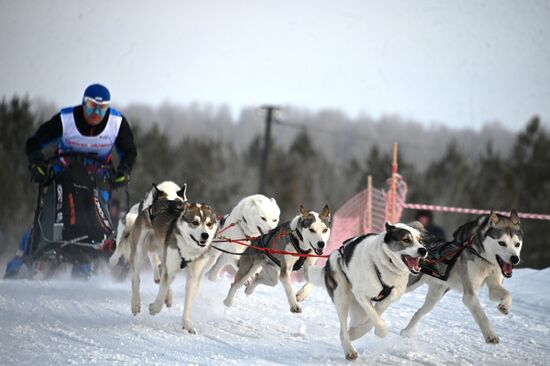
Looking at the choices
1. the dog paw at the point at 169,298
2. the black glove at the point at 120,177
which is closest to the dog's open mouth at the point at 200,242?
the dog paw at the point at 169,298

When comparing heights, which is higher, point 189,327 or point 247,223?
point 247,223

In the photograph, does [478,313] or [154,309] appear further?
[154,309]

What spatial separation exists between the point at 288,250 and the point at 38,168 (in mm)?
2724

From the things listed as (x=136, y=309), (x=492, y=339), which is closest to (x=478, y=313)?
(x=492, y=339)

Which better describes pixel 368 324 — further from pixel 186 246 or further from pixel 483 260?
pixel 186 246

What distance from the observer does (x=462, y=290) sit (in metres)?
6.21

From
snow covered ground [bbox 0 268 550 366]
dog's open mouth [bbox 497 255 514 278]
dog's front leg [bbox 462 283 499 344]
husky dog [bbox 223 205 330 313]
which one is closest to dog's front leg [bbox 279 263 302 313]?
husky dog [bbox 223 205 330 313]

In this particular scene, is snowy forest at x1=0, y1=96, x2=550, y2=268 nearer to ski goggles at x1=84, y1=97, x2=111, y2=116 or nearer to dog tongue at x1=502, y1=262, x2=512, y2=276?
ski goggles at x1=84, y1=97, x2=111, y2=116

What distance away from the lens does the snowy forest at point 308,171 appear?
1293 inches

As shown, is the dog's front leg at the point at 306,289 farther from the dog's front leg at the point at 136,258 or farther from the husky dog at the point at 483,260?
the dog's front leg at the point at 136,258

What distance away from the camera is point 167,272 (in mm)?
6566

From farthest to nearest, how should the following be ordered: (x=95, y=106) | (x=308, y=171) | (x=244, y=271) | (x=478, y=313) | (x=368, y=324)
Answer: (x=308, y=171), (x=95, y=106), (x=244, y=271), (x=478, y=313), (x=368, y=324)

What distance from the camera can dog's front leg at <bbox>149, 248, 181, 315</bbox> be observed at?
6.53m

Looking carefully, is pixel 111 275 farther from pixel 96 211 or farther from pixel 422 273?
pixel 422 273
